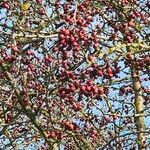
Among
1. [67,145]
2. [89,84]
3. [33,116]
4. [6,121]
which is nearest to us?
[89,84]

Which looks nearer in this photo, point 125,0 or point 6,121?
point 6,121

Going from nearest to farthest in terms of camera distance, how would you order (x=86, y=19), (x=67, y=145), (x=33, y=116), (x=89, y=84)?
(x=89, y=84) → (x=86, y=19) → (x=33, y=116) → (x=67, y=145)

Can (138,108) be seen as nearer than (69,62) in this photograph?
No

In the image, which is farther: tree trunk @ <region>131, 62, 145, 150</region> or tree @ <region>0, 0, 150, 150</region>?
tree trunk @ <region>131, 62, 145, 150</region>

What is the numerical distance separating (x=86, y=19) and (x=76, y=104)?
131cm

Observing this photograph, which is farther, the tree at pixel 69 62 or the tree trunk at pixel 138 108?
the tree trunk at pixel 138 108

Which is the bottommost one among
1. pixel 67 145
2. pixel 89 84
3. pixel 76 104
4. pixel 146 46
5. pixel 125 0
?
pixel 89 84

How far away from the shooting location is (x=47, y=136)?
7.55 metres

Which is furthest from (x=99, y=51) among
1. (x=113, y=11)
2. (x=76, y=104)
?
(x=113, y=11)

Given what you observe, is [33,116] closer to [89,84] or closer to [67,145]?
[89,84]

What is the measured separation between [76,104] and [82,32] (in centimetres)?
146

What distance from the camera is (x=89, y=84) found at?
5.51m

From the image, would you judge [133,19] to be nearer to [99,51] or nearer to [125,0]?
[125,0]

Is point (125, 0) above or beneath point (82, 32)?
above
